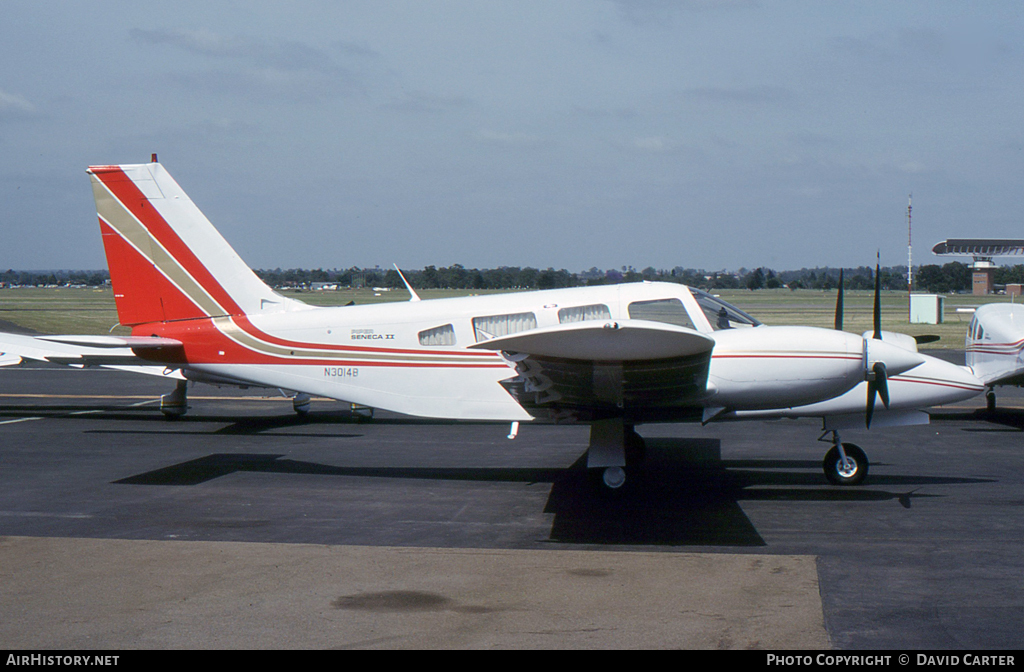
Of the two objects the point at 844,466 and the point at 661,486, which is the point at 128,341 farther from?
the point at 844,466

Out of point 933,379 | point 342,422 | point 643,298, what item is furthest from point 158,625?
point 342,422

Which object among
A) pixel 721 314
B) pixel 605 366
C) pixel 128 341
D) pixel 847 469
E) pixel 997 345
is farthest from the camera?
pixel 997 345

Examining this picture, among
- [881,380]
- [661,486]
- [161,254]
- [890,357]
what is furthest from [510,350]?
[161,254]

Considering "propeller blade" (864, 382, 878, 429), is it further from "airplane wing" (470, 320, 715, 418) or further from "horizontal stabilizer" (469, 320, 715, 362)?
"horizontal stabilizer" (469, 320, 715, 362)

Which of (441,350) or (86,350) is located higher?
(441,350)

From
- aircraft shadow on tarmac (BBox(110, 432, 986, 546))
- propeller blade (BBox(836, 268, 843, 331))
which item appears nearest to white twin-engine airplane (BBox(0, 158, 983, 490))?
aircraft shadow on tarmac (BBox(110, 432, 986, 546))

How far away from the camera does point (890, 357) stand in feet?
33.2

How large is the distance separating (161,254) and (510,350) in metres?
8.34

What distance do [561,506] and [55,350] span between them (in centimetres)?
1253

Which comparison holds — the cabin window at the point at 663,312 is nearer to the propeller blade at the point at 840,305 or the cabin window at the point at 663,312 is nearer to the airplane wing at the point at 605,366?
the airplane wing at the point at 605,366

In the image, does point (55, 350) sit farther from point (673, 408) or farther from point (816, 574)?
point (816, 574)

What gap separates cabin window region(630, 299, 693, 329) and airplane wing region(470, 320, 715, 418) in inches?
52.4

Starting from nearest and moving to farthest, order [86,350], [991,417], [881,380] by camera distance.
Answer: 1. [881,380]
2. [86,350]
3. [991,417]

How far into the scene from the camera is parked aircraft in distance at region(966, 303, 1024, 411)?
51.0 ft
